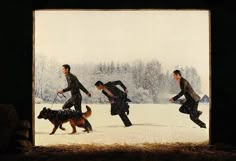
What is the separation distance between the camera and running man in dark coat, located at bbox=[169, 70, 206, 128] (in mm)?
7008

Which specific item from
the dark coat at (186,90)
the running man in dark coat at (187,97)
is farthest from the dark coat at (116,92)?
the dark coat at (186,90)

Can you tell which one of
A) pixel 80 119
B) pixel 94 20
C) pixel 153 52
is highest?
pixel 94 20

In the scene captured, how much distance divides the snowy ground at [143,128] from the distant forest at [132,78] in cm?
19

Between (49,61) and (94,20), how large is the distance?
1.18m

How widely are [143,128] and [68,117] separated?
147 cm

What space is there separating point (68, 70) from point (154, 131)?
6.73 feet

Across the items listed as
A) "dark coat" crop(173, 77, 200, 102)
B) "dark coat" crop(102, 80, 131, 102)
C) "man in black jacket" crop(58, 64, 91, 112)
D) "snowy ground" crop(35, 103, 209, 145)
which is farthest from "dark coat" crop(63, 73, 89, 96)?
"dark coat" crop(173, 77, 200, 102)

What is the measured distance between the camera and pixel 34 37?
22.3 ft

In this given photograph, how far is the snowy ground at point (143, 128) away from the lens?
22.6 ft

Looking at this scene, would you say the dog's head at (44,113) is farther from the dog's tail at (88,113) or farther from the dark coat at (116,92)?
the dark coat at (116,92)

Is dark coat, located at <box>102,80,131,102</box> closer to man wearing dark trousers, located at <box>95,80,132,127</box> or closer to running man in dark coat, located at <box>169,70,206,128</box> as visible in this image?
man wearing dark trousers, located at <box>95,80,132,127</box>

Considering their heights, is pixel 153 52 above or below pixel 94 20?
below
